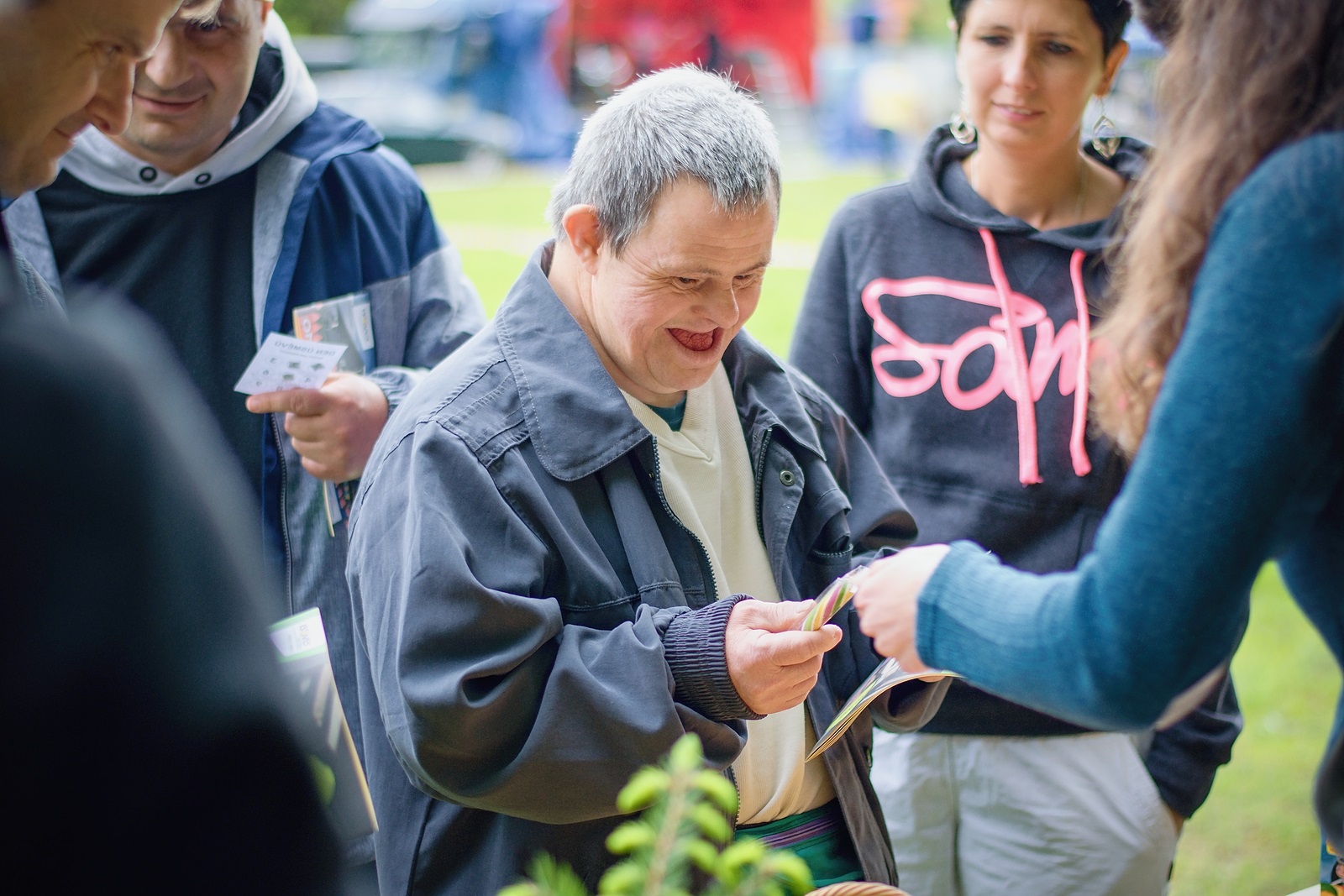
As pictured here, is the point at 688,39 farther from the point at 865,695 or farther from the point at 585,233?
the point at 865,695

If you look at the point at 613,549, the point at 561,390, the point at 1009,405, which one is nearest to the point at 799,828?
the point at 613,549

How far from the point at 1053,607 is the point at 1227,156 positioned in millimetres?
480

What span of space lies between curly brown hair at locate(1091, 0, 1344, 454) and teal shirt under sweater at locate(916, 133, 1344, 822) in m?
0.04

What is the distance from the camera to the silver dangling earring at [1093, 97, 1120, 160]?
258 centimetres

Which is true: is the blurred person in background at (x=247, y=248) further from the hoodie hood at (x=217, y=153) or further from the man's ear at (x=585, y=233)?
the man's ear at (x=585, y=233)

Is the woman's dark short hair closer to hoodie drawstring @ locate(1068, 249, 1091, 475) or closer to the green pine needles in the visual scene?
hoodie drawstring @ locate(1068, 249, 1091, 475)

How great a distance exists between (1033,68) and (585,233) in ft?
3.84

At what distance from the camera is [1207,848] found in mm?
3869

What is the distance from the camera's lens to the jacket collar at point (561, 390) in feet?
5.61

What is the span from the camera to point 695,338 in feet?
6.13

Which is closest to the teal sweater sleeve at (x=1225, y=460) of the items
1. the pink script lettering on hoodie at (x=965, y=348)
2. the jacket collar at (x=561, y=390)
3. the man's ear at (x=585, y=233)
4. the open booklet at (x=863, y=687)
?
the open booklet at (x=863, y=687)

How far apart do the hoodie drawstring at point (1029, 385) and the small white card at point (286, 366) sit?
1374mm

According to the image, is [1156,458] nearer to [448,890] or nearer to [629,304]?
[629,304]

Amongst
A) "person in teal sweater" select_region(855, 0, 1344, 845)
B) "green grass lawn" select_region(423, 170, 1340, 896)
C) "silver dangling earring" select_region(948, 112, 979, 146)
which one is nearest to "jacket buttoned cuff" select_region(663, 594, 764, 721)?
"person in teal sweater" select_region(855, 0, 1344, 845)
